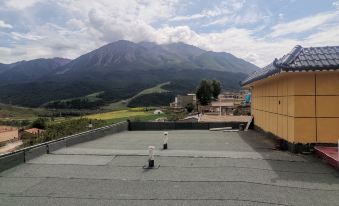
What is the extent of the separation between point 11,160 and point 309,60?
9.30m

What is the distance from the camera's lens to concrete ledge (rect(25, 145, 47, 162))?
11.0 meters

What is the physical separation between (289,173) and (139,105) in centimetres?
16691

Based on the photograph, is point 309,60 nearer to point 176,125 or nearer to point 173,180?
point 173,180

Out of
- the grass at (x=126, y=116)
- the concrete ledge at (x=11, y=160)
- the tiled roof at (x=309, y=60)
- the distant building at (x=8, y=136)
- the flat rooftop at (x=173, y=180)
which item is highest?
the tiled roof at (x=309, y=60)

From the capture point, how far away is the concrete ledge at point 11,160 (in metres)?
9.69

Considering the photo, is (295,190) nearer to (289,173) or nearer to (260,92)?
(289,173)

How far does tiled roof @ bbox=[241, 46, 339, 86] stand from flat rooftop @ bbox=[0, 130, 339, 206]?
9.02ft

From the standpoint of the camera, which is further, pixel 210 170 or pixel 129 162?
pixel 129 162

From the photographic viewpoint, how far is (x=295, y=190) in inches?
301

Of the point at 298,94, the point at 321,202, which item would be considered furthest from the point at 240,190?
the point at 298,94

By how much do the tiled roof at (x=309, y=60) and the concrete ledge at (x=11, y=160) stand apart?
802 centimetres

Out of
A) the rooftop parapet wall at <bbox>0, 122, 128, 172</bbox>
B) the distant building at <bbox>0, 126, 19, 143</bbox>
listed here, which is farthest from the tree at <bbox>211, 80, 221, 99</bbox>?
the rooftop parapet wall at <bbox>0, 122, 128, 172</bbox>

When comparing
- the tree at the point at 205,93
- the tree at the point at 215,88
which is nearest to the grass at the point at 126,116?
the tree at the point at 205,93

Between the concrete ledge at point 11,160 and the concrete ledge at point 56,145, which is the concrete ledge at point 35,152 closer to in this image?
the concrete ledge at point 11,160
